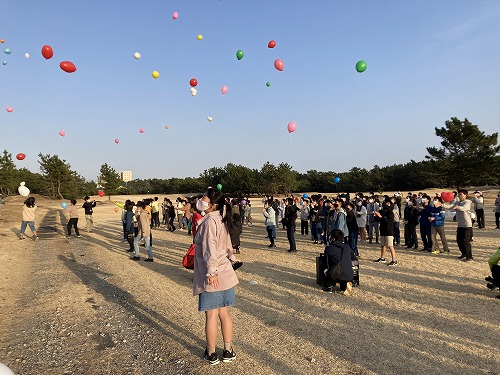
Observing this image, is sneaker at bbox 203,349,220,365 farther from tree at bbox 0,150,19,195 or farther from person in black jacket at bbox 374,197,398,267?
tree at bbox 0,150,19,195

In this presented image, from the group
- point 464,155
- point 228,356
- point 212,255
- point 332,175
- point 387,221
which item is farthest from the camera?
point 332,175

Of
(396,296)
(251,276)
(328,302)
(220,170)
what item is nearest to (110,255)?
(251,276)

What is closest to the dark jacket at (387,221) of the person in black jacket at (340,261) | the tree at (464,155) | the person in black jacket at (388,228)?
the person in black jacket at (388,228)

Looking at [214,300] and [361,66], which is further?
[361,66]

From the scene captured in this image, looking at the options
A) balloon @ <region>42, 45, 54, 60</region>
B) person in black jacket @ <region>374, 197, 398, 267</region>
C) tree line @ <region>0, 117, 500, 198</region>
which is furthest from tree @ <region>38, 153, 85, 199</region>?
person in black jacket @ <region>374, 197, 398, 267</region>

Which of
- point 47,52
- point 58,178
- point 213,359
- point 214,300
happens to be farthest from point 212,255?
point 58,178

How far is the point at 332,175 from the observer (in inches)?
Result: 2655

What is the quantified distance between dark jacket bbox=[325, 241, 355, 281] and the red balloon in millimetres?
9760

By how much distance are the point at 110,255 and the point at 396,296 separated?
29.6ft

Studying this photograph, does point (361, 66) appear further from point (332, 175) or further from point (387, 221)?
point (332, 175)

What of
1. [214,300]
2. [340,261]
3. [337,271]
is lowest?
[337,271]

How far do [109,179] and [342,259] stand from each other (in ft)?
167

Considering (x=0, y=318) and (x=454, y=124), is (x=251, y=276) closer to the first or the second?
(x=0, y=318)

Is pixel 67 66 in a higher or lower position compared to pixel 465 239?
higher
